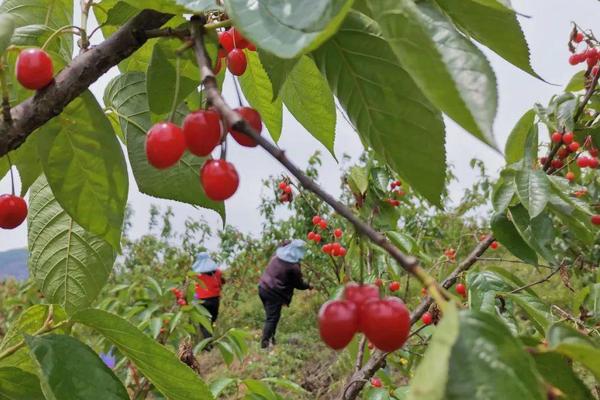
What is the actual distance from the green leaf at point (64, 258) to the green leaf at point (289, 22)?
54cm

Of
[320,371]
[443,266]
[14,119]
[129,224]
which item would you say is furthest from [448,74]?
[129,224]

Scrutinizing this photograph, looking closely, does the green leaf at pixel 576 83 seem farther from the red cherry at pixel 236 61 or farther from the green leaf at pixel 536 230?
the red cherry at pixel 236 61

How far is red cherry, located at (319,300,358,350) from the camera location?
474mm

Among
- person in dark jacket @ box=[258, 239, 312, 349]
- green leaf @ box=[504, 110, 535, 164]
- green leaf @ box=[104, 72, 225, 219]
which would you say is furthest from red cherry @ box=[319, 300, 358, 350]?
person in dark jacket @ box=[258, 239, 312, 349]

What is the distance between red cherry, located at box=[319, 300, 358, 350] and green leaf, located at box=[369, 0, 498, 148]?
178 millimetres

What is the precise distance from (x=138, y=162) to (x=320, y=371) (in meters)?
6.07

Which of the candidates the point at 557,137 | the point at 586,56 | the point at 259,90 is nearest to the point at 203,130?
the point at 259,90

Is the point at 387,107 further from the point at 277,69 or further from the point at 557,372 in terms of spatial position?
the point at 557,372

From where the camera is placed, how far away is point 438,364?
1.01 feet

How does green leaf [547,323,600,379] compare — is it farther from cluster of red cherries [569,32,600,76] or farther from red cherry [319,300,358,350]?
cluster of red cherries [569,32,600,76]

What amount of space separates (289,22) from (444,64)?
11 cm

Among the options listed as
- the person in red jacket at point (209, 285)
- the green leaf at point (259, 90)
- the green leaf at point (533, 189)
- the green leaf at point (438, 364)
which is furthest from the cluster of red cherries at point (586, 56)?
the person in red jacket at point (209, 285)

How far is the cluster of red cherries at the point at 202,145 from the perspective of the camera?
52 centimetres

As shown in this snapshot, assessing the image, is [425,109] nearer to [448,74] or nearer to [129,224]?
[448,74]
